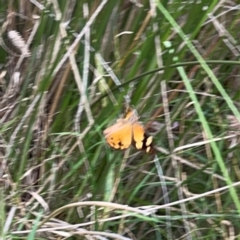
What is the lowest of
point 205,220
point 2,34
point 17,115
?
point 205,220

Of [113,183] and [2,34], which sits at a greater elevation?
[2,34]

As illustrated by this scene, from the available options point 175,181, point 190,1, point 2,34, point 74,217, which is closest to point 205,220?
point 175,181

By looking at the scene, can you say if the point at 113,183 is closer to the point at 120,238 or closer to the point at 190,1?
the point at 120,238
